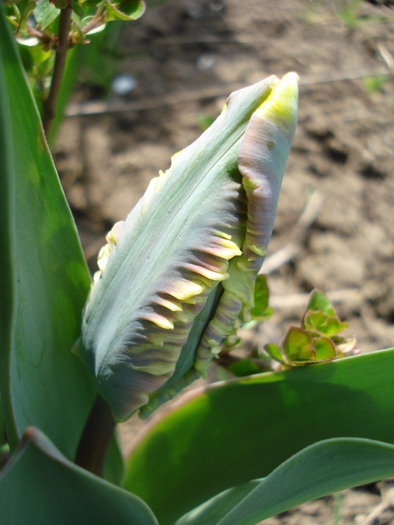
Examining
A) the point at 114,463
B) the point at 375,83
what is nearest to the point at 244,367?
the point at 114,463

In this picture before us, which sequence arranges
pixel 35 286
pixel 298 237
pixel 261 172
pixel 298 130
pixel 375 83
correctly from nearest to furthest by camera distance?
pixel 261 172, pixel 35 286, pixel 298 237, pixel 298 130, pixel 375 83

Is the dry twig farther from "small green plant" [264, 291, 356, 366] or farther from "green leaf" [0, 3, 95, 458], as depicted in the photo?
"green leaf" [0, 3, 95, 458]

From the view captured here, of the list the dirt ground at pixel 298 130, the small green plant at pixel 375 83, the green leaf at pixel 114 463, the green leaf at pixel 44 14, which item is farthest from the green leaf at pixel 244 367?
the small green plant at pixel 375 83

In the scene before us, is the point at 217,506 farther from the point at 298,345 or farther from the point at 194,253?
the point at 194,253

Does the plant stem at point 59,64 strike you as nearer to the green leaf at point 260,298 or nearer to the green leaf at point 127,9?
the green leaf at point 127,9

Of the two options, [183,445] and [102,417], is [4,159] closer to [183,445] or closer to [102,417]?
[102,417]
